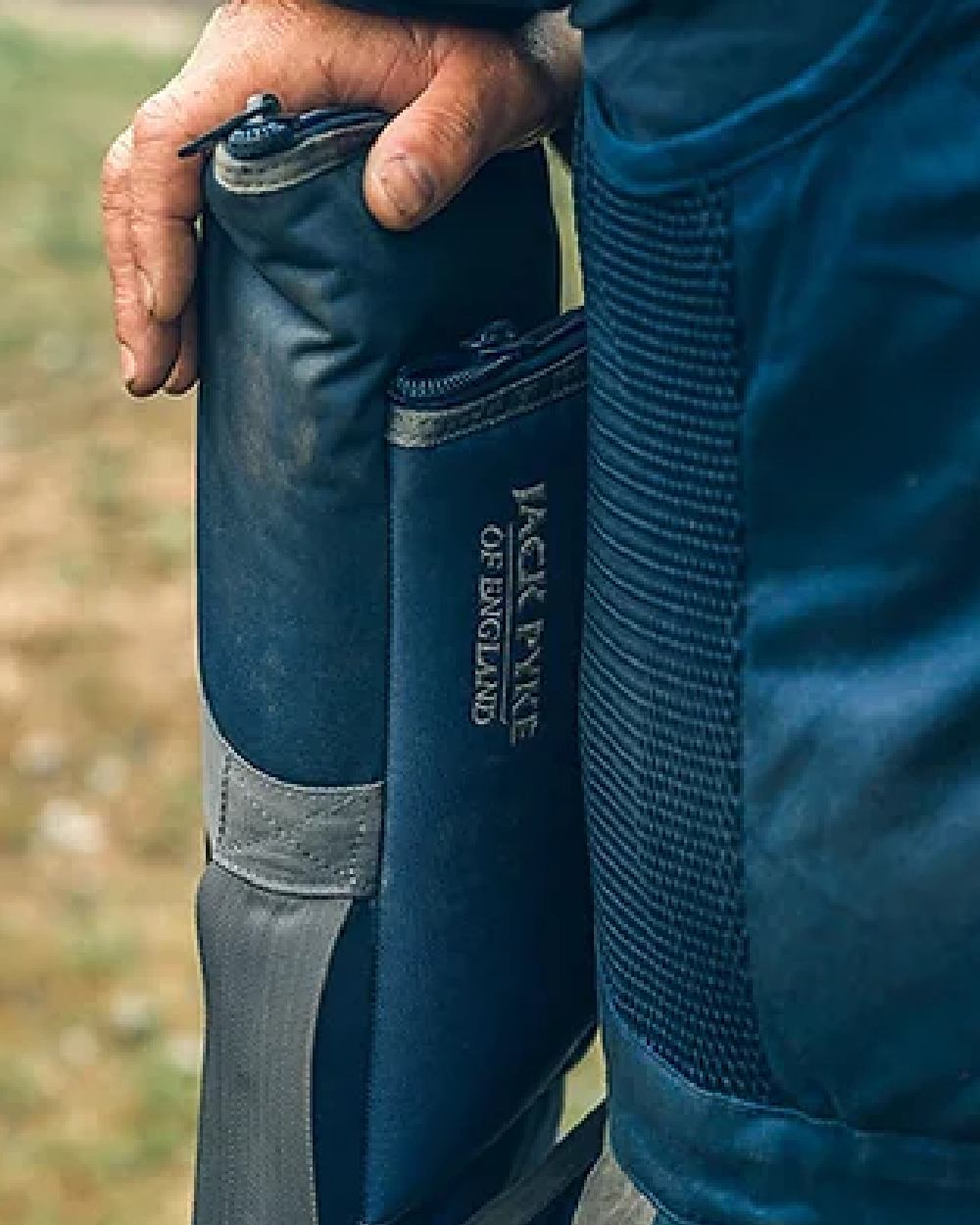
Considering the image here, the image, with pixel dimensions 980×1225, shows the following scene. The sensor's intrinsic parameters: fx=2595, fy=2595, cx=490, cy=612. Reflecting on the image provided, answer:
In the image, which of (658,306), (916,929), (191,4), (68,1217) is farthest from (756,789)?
(191,4)

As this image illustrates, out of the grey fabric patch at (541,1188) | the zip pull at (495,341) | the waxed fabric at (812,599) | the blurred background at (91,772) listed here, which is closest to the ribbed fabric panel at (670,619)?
the waxed fabric at (812,599)

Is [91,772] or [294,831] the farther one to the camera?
[91,772]

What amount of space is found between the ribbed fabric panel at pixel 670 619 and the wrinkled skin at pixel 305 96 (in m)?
0.12

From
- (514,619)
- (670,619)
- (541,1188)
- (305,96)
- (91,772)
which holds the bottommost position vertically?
(91,772)

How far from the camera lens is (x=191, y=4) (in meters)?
8.87

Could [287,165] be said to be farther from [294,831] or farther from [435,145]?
[294,831]

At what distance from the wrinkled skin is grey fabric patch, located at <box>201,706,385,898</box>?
22 cm

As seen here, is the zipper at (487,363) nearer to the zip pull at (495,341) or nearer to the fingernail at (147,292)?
the zip pull at (495,341)

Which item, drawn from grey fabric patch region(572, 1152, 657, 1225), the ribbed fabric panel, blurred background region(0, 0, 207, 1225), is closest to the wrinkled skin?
the ribbed fabric panel

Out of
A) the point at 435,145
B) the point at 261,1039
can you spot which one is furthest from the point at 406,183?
the point at 261,1039

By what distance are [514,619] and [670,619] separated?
19 cm

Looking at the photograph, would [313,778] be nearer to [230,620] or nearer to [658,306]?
[230,620]

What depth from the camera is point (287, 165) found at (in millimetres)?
1198

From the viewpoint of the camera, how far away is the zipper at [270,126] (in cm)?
120
